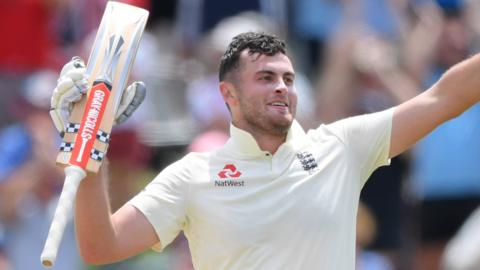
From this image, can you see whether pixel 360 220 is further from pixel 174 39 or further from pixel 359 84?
pixel 174 39

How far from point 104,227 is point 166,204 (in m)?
0.38

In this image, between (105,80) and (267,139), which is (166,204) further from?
(105,80)

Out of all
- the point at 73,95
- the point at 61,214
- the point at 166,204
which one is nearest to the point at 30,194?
the point at 166,204

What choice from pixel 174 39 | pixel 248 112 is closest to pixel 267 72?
pixel 248 112

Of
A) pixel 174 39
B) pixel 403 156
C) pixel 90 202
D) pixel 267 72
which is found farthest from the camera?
pixel 174 39

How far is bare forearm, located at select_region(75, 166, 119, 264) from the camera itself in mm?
6797

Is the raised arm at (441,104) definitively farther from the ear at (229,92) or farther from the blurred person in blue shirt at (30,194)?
the blurred person in blue shirt at (30,194)

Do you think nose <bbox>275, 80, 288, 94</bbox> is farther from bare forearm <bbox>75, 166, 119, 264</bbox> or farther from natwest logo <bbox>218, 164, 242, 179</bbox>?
bare forearm <bbox>75, 166, 119, 264</bbox>

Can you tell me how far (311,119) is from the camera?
Result: 1095 cm

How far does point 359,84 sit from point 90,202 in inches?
197

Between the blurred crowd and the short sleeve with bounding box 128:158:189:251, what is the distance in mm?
2940

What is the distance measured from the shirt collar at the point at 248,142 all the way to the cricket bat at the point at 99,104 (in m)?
0.74

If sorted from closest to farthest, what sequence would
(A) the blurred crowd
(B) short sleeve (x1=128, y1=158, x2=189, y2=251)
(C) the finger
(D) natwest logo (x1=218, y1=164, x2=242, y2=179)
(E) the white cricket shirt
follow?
(C) the finger → (E) the white cricket shirt → (B) short sleeve (x1=128, y1=158, x2=189, y2=251) → (D) natwest logo (x1=218, y1=164, x2=242, y2=179) → (A) the blurred crowd

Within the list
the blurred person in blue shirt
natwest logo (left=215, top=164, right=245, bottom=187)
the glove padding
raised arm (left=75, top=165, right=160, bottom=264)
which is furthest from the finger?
the blurred person in blue shirt
